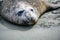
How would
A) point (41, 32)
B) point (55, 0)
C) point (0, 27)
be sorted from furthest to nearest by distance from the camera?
point (55, 0)
point (0, 27)
point (41, 32)

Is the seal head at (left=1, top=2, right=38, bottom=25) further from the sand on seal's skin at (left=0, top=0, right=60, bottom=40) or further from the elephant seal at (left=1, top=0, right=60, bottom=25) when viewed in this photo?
the sand on seal's skin at (left=0, top=0, right=60, bottom=40)

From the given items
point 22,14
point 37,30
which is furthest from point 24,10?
point 37,30

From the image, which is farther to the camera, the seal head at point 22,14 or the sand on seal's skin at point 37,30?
the seal head at point 22,14

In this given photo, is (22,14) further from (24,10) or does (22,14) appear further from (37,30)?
(37,30)

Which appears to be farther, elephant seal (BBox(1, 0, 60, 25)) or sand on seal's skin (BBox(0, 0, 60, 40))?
elephant seal (BBox(1, 0, 60, 25))

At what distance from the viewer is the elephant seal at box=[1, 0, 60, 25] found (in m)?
4.61

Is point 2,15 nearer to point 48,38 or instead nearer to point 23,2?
point 23,2

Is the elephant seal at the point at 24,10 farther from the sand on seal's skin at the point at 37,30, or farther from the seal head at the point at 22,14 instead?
the sand on seal's skin at the point at 37,30

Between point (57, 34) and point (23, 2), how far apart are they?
152cm

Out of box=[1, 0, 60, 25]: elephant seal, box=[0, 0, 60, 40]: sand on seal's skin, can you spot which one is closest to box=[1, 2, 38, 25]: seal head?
box=[1, 0, 60, 25]: elephant seal

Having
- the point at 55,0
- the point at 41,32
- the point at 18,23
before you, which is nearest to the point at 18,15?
the point at 18,23

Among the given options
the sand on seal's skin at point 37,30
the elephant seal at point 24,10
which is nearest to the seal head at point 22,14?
the elephant seal at point 24,10

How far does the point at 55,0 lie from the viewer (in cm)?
618

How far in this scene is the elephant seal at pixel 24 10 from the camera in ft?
15.1
